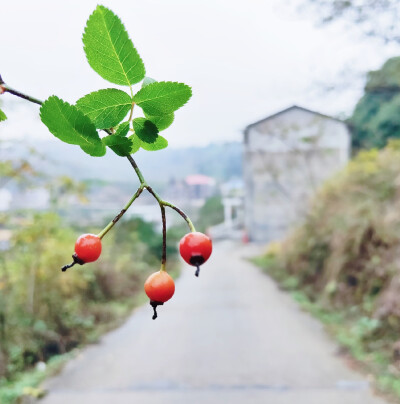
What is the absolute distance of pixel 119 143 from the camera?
0.22 meters

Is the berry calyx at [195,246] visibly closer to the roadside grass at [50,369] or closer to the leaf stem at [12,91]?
the leaf stem at [12,91]

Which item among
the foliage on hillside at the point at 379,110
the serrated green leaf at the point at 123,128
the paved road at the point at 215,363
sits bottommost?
the paved road at the point at 215,363

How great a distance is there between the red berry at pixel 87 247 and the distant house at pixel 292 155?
20.6 ft

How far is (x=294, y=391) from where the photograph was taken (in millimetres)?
3195

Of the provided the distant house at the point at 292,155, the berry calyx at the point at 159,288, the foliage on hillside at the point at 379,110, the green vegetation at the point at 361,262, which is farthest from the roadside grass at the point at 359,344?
the berry calyx at the point at 159,288

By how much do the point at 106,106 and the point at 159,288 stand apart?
9 centimetres

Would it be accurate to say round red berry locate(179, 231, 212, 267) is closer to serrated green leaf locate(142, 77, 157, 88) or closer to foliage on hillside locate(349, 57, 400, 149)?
serrated green leaf locate(142, 77, 157, 88)

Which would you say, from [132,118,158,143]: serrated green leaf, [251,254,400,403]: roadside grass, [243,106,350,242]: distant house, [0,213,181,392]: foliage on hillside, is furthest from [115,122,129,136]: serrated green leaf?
[243,106,350,242]: distant house

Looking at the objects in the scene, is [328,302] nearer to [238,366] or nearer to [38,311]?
[238,366]

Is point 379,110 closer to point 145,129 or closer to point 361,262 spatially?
point 361,262

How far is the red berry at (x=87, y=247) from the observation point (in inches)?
8.9

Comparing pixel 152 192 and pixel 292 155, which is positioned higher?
pixel 152 192

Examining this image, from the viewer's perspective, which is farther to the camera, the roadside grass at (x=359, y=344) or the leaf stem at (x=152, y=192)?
the roadside grass at (x=359, y=344)

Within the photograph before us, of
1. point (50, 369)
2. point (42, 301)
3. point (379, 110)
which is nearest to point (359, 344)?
point (50, 369)
